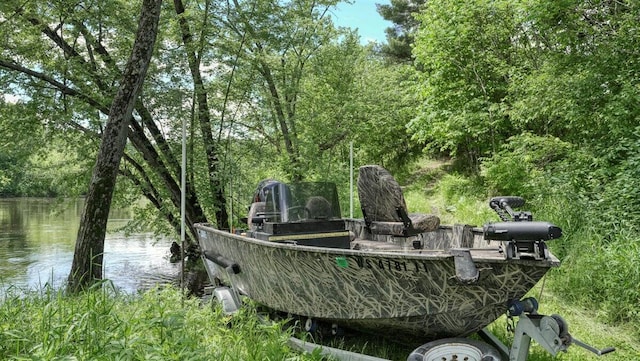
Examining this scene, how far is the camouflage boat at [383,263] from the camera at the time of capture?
10.3 ft

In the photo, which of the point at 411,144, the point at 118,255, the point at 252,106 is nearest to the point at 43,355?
the point at 252,106

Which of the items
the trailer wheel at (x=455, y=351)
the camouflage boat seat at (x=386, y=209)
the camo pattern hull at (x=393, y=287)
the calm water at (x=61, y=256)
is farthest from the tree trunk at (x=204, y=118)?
the trailer wheel at (x=455, y=351)

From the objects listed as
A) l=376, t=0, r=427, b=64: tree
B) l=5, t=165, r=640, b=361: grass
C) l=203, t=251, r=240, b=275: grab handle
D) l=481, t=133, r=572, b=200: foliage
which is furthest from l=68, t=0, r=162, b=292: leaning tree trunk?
l=376, t=0, r=427, b=64: tree

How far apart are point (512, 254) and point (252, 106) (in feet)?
30.4

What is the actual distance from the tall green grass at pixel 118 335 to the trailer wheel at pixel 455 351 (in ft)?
2.89

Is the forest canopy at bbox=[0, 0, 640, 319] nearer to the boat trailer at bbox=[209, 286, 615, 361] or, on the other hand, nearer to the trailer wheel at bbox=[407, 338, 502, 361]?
the boat trailer at bbox=[209, 286, 615, 361]

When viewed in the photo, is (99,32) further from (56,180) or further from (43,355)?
(43,355)

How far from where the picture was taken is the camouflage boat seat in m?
5.48

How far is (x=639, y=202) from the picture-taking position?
5996mm

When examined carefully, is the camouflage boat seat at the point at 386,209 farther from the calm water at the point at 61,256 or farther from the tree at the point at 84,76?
the tree at the point at 84,76

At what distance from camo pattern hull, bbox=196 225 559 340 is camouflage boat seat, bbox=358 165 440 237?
4.77ft

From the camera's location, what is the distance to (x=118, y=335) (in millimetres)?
3176

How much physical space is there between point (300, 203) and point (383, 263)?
191cm

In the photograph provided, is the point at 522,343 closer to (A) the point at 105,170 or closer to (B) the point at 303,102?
(A) the point at 105,170
